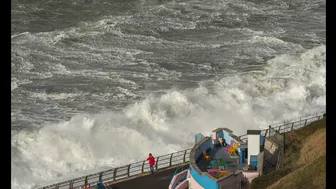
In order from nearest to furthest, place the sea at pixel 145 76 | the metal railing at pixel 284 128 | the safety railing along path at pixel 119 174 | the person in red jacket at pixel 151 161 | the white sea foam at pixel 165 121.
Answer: the safety railing along path at pixel 119 174 < the person in red jacket at pixel 151 161 < the metal railing at pixel 284 128 < the white sea foam at pixel 165 121 < the sea at pixel 145 76

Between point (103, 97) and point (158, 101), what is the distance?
3.84m

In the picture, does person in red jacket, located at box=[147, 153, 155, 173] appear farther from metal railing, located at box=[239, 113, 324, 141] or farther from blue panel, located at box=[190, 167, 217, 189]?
metal railing, located at box=[239, 113, 324, 141]

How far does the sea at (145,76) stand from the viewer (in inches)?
1486

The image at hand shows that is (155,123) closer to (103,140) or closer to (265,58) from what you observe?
(103,140)

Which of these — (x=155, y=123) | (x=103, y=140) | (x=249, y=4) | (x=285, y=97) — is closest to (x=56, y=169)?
(x=103, y=140)

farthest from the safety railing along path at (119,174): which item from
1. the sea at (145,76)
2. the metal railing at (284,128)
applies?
the sea at (145,76)

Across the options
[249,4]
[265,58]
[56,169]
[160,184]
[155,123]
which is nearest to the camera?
[160,184]

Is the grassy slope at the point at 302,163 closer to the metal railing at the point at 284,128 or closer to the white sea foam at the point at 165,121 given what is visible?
the metal railing at the point at 284,128

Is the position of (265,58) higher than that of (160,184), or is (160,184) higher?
(160,184)

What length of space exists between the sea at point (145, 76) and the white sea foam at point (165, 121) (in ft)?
0.25

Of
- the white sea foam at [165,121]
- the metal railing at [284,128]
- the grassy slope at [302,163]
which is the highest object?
the grassy slope at [302,163]

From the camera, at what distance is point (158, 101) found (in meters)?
43.5

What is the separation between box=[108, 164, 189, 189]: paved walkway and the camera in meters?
23.2

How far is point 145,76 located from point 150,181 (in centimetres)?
2430
